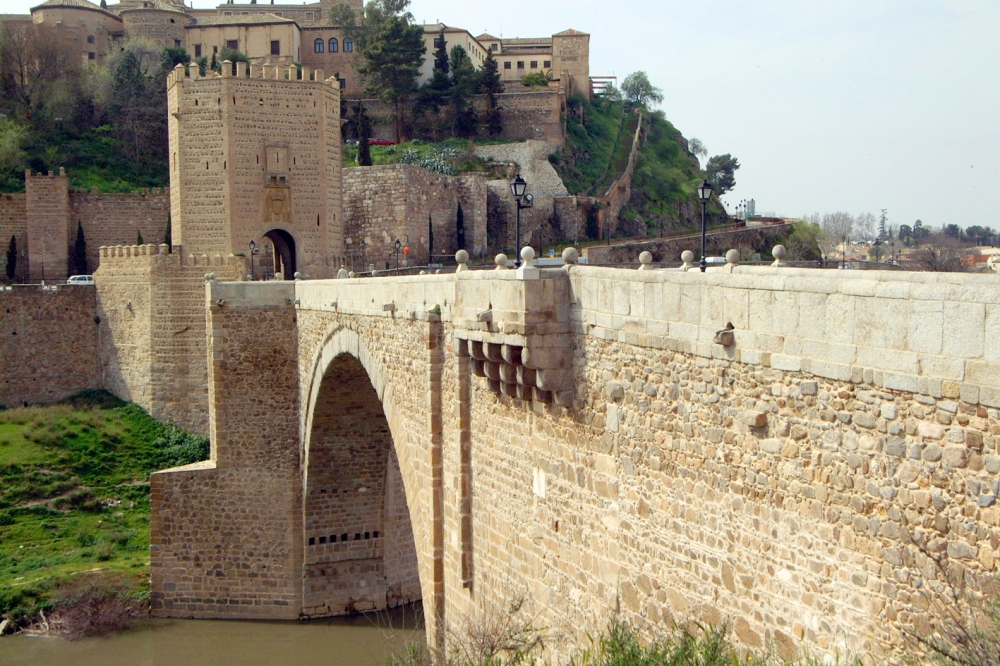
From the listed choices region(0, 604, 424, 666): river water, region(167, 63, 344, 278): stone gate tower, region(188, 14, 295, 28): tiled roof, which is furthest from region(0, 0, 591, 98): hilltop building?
region(0, 604, 424, 666): river water

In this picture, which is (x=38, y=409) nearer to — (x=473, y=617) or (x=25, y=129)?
(x=473, y=617)

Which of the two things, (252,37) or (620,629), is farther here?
(252,37)

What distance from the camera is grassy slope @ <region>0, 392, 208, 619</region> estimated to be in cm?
1680

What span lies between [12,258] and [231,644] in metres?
21.4

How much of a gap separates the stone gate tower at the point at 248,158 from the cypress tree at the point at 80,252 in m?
8.46

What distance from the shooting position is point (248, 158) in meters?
25.1

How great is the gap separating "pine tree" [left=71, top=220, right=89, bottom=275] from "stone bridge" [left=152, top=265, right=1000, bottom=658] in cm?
2307

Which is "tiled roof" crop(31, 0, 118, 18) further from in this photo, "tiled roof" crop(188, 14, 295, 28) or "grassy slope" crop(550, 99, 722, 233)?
"grassy slope" crop(550, 99, 722, 233)

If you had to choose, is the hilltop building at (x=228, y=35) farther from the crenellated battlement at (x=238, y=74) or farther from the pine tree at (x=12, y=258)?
the crenellated battlement at (x=238, y=74)

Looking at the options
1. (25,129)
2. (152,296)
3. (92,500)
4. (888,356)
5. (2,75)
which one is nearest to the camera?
(888,356)

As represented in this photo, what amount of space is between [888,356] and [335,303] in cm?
1001

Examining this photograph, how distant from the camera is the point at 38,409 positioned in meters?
22.8

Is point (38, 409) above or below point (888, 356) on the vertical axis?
below

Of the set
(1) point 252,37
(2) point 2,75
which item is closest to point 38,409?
(2) point 2,75
